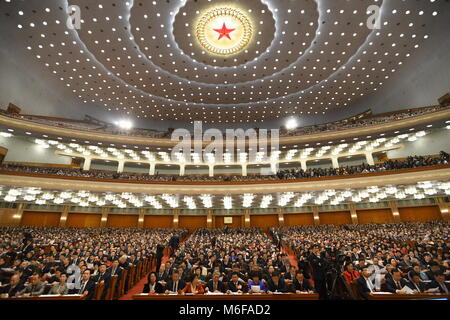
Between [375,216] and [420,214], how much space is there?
2.77 m

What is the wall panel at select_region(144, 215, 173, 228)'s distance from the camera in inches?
796

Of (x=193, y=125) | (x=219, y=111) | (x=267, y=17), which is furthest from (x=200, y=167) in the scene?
(x=267, y=17)

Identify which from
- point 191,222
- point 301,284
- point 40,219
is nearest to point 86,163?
point 40,219

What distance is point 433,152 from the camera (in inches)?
627

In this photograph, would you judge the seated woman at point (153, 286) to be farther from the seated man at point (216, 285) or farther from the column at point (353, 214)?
the column at point (353, 214)

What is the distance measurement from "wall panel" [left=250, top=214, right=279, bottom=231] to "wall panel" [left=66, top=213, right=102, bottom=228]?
1364 cm

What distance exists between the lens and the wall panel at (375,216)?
17281 millimetres

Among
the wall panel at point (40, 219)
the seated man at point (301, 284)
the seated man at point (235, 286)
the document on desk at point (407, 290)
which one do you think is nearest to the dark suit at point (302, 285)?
the seated man at point (301, 284)

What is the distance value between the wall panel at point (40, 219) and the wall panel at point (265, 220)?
16256mm

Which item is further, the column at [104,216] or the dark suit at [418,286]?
the column at [104,216]

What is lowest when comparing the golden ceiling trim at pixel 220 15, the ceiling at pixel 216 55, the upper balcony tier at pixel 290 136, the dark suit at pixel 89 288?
the dark suit at pixel 89 288

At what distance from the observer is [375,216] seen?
17.6m

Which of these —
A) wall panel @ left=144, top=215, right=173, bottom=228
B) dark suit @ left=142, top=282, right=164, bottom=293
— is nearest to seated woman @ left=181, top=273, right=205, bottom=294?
dark suit @ left=142, top=282, right=164, bottom=293

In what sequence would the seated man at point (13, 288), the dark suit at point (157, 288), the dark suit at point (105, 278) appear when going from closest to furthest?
the seated man at point (13, 288) < the dark suit at point (157, 288) < the dark suit at point (105, 278)
